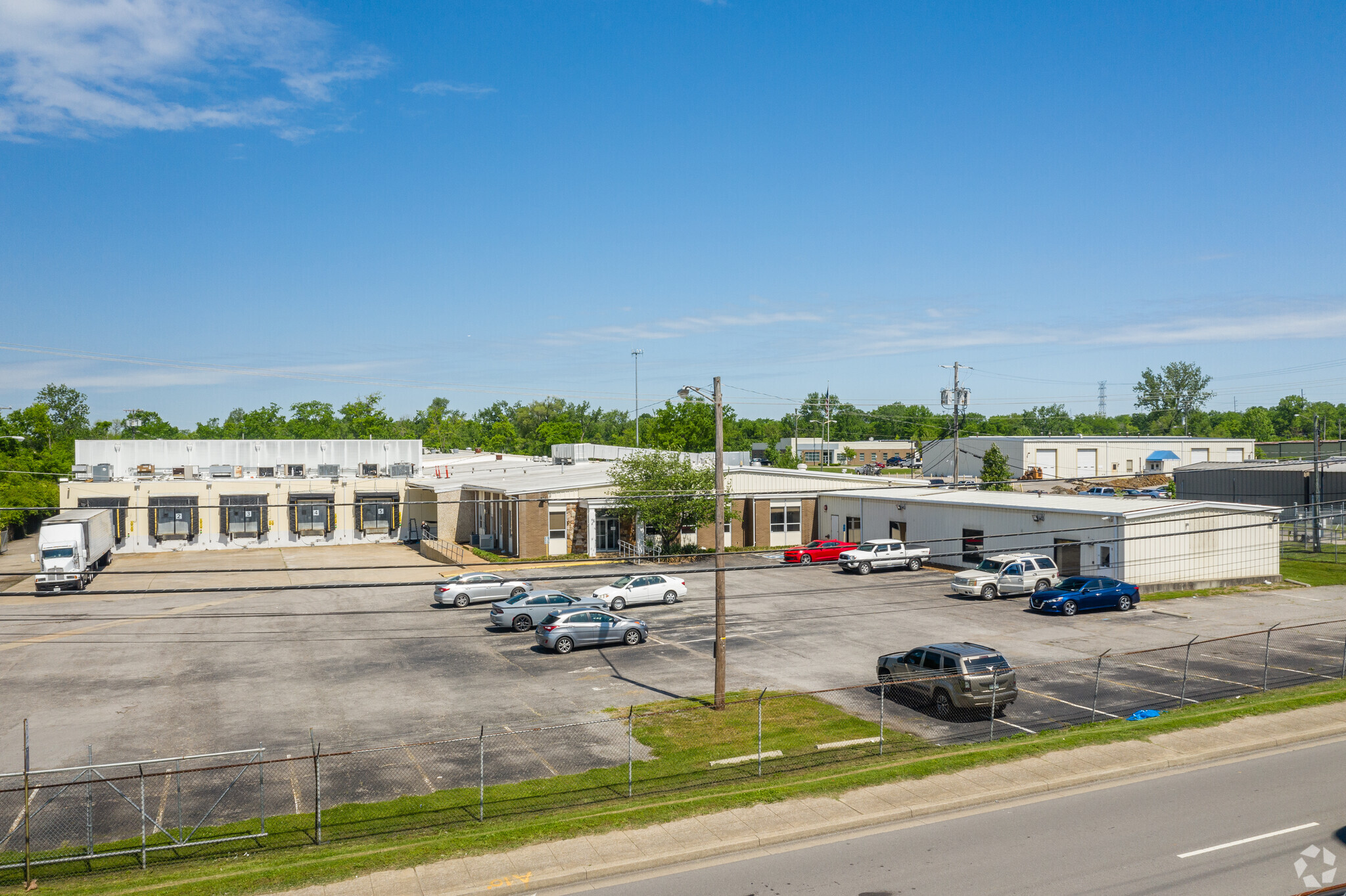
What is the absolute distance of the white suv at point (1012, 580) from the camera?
38.8 meters

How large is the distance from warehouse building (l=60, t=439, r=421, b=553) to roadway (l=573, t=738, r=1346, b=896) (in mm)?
46196

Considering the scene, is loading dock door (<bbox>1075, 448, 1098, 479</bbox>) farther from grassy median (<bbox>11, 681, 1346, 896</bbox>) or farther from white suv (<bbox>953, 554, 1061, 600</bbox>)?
grassy median (<bbox>11, 681, 1346, 896</bbox>)

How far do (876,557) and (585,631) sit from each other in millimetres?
20830

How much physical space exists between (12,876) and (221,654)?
17.7 meters

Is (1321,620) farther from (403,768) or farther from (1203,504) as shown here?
(403,768)

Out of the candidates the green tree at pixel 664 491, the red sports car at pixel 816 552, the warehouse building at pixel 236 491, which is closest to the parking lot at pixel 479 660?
the red sports car at pixel 816 552

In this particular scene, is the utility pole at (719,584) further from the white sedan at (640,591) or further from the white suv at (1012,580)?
the white suv at (1012,580)

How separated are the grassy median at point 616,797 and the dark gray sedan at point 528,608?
11.5m

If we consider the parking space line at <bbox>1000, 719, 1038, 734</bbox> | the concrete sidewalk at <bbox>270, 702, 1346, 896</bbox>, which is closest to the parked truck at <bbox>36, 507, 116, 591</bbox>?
the concrete sidewalk at <bbox>270, 702, 1346, 896</bbox>

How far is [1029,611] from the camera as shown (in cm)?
3600

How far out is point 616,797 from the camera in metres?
16.8

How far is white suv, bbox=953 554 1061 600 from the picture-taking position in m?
38.8

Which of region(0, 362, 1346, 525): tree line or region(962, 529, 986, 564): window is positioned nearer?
region(962, 529, 986, 564): window

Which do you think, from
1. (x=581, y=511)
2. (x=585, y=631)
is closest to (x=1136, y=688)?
(x=585, y=631)
